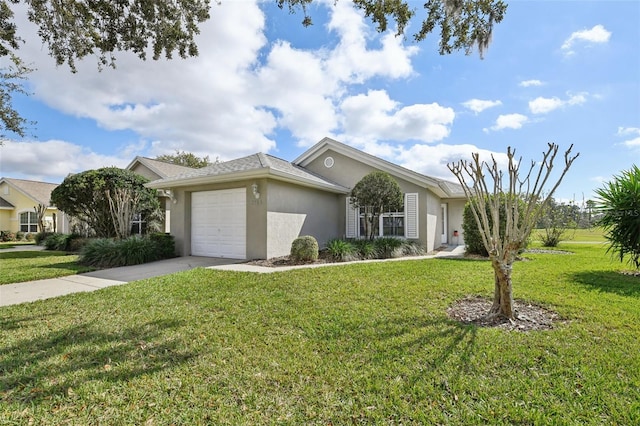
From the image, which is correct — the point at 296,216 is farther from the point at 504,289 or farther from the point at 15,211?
the point at 15,211

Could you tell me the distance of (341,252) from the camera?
1070 centimetres

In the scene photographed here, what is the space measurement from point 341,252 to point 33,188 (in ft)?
109

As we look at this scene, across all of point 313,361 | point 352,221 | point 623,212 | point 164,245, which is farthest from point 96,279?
point 623,212

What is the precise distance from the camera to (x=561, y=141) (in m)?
4.50

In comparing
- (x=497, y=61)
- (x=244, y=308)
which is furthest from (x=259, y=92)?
(x=244, y=308)

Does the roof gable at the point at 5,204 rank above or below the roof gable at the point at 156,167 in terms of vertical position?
below

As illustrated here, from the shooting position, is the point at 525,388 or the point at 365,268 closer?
the point at 525,388

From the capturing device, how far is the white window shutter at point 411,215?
1333 centimetres

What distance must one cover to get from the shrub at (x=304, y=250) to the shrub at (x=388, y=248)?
117 inches

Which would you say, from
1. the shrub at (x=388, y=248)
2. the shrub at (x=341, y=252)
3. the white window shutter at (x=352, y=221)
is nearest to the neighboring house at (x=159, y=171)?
the white window shutter at (x=352, y=221)

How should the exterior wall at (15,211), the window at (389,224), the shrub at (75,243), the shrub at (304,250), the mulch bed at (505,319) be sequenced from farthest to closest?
the exterior wall at (15,211), the shrub at (75,243), the window at (389,224), the shrub at (304,250), the mulch bed at (505,319)

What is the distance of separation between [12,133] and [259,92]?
39.3 ft

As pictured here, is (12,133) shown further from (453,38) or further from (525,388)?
(525,388)

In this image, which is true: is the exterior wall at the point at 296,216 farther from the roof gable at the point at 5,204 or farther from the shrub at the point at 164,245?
the roof gable at the point at 5,204
